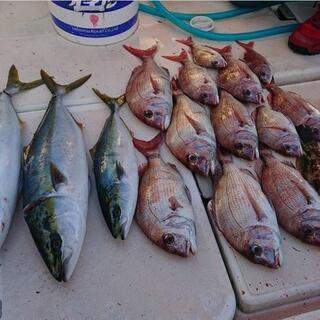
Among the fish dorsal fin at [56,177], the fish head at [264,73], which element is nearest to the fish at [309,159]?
the fish head at [264,73]

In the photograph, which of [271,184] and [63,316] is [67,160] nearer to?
[63,316]

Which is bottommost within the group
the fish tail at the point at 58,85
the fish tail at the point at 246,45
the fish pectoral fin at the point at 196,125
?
the fish tail at the point at 58,85

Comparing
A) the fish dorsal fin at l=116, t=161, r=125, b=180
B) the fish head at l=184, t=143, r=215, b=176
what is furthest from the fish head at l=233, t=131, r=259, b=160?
the fish dorsal fin at l=116, t=161, r=125, b=180

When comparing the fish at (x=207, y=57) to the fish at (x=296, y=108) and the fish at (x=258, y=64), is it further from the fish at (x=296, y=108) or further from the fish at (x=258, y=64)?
the fish at (x=296, y=108)

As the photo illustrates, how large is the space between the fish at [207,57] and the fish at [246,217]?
581 mm

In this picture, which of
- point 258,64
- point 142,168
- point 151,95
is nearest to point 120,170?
point 142,168

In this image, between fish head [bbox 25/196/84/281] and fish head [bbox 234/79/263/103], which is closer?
fish head [bbox 25/196/84/281]

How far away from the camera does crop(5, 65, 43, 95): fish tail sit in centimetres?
184

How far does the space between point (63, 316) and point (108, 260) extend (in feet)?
0.68

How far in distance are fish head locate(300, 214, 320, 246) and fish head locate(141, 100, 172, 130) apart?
0.60 m

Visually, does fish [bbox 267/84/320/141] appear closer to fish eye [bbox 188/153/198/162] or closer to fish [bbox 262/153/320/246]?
fish [bbox 262/153/320/246]

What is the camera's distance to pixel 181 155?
1.65 metres

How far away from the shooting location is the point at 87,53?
6.84 feet

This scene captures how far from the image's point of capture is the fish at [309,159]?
5.35 feet
